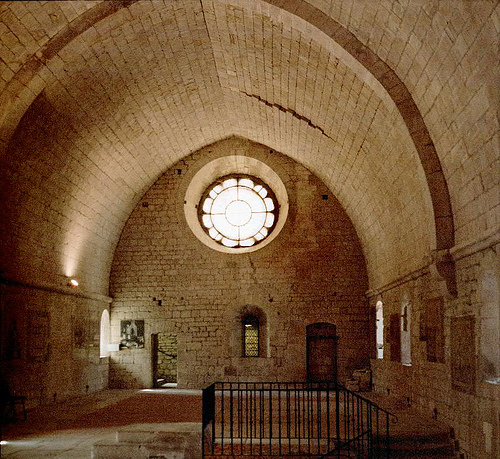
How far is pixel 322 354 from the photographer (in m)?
17.0

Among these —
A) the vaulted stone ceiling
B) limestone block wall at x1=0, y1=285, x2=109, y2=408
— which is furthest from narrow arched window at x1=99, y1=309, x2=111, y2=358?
the vaulted stone ceiling

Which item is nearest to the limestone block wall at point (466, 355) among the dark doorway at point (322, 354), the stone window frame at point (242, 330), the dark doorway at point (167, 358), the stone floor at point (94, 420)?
the stone floor at point (94, 420)

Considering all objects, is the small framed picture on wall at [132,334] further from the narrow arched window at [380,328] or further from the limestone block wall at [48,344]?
the narrow arched window at [380,328]

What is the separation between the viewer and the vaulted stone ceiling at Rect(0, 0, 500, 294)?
26.9 feet

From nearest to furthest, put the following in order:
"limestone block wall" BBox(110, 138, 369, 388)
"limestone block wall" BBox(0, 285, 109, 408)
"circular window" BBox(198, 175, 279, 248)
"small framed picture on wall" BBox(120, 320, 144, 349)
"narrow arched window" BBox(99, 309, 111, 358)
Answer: "limestone block wall" BBox(0, 285, 109, 408)
"limestone block wall" BBox(110, 138, 369, 388)
"narrow arched window" BBox(99, 309, 111, 358)
"small framed picture on wall" BBox(120, 320, 144, 349)
"circular window" BBox(198, 175, 279, 248)

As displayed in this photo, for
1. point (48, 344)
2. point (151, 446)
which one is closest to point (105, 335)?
point (48, 344)

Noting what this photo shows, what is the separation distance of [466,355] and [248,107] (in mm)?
8193

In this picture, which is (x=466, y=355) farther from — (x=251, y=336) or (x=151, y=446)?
(x=251, y=336)

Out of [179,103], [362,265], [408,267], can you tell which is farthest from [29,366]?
[362,265]

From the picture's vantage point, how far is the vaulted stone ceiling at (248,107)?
8.20 m

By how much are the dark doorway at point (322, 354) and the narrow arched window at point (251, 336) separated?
1493 millimetres

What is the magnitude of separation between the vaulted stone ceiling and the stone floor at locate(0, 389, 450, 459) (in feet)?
8.29

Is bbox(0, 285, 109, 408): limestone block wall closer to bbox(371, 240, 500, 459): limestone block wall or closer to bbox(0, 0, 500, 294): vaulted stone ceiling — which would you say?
bbox(0, 0, 500, 294): vaulted stone ceiling

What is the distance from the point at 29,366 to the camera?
12359 mm
